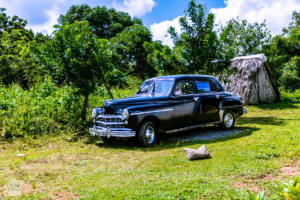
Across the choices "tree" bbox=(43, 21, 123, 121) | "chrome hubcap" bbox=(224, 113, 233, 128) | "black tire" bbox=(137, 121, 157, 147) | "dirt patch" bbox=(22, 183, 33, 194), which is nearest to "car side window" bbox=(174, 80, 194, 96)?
"black tire" bbox=(137, 121, 157, 147)

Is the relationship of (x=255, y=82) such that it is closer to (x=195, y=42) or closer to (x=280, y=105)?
(x=280, y=105)

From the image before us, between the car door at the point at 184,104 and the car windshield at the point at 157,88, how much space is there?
0.19 metres

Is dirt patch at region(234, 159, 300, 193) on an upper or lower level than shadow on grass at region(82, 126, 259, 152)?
lower

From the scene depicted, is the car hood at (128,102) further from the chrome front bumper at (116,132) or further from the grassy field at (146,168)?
the grassy field at (146,168)

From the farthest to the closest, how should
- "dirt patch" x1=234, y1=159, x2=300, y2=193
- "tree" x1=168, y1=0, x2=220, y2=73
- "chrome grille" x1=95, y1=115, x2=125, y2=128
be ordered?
1. "tree" x1=168, y1=0, x2=220, y2=73
2. "chrome grille" x1=95, y1=115, x2=125, y2=128
3. "dirt patch" x1=234, y1=159, x2=300, y2=193

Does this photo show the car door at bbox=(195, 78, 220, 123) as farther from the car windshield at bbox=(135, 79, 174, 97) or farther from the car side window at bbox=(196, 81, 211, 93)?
the car windshield at bbox=(135, 79, 174, 97)

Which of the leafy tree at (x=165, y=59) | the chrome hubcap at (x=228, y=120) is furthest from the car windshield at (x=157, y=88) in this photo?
the leafy tree at (x=165, y=59)

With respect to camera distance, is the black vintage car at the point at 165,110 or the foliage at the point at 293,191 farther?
the black vintage car at the point at 165,110

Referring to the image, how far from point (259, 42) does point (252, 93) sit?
1851 cm

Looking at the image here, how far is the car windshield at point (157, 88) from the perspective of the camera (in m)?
8.38

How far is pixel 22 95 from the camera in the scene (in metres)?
10.2

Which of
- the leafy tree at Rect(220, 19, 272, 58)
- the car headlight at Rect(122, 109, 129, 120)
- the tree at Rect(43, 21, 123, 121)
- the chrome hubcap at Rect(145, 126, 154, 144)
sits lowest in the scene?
the chrome hubcap at Rect(145, 126, 154, 144)

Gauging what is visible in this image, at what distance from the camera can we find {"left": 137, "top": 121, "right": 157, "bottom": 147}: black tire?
7492 mm

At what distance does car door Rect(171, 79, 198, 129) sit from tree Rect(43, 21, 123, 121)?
2.37 m
